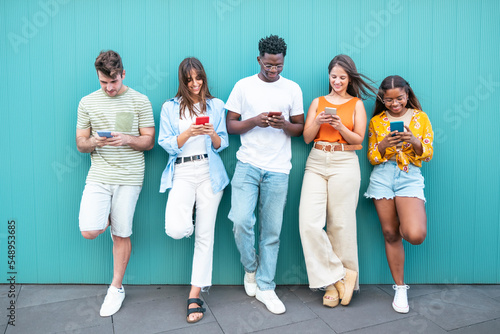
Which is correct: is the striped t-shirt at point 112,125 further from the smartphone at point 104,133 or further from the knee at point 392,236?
the knee at point 392,236

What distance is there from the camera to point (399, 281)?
3018 millimetres

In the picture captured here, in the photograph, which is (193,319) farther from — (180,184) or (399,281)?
(399,281)

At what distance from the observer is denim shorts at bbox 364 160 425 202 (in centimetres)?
291

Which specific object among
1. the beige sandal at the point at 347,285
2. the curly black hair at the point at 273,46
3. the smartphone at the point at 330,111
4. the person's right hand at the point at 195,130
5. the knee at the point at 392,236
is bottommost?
the beige sandal at the point at 347,285

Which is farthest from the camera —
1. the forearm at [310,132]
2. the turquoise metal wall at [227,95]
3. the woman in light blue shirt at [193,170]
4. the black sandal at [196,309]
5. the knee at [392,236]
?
the turquoise metal wall at [227,95]

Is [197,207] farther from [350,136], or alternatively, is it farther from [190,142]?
[350,136]

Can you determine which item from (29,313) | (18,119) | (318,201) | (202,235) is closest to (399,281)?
(318,201)

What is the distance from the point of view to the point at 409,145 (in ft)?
9.60

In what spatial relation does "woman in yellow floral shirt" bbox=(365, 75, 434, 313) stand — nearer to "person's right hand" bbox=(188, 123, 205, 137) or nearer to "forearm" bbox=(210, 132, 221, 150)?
"forearm" bbox=(210, 132, 221, 150)

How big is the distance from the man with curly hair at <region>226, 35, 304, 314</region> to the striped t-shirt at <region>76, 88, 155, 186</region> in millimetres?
720

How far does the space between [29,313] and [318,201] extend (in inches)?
87.5

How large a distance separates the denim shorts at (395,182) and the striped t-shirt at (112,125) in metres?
1.81

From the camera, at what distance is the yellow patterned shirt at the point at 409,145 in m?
2.91

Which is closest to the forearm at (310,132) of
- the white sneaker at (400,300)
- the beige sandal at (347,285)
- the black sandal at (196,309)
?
the beige sandal at (347,285)
